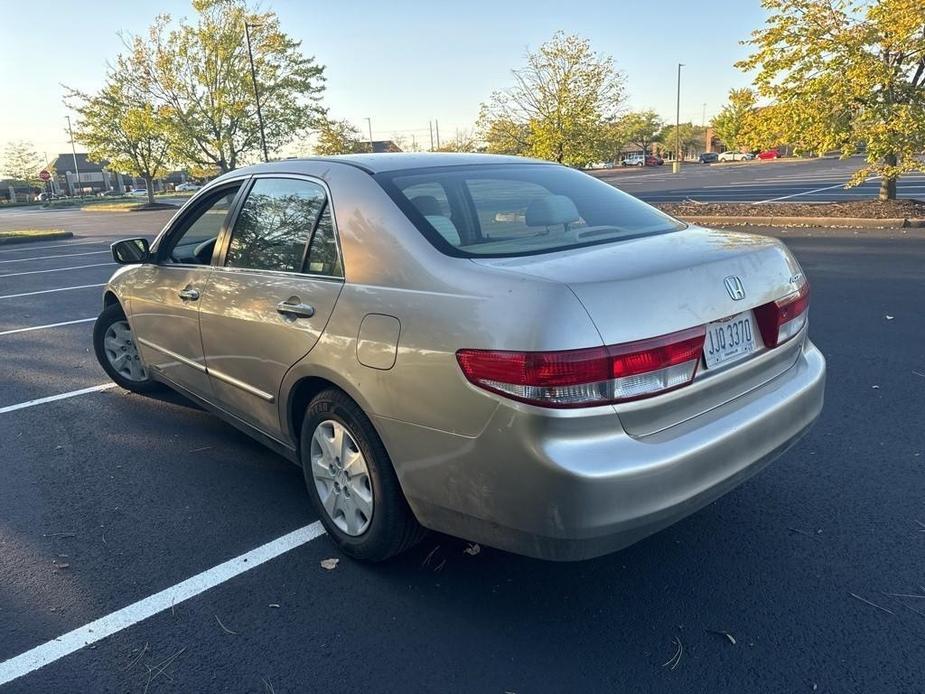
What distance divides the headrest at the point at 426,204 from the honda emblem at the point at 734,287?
1181 mm

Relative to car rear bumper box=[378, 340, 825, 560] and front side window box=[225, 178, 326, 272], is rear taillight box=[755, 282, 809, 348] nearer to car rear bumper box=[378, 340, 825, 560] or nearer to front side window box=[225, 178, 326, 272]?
car rear bumper box=[378, 340, 825, 560]

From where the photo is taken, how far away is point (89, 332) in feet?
24.8

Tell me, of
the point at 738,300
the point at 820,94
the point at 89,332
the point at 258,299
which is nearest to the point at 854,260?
the point at 820,94

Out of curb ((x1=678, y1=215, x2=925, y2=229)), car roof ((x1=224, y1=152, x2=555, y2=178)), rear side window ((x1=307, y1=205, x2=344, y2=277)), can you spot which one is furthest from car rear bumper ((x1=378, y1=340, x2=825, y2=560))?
curb ((x1=678, y1=215, x2=925, y2=229))

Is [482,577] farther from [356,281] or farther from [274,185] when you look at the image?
[274,185]

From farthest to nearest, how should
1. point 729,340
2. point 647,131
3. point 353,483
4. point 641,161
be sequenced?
1. point 647,131
2. point 641,161
3. point 353,483
4. point 729,340

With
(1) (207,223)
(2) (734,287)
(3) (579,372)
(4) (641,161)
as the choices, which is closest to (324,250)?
(3) (579,372)

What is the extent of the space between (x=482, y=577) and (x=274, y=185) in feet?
6.96

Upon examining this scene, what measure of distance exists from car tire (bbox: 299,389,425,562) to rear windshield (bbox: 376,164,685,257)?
81cm

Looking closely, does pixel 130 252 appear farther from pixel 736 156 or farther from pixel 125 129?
pixel 736 156

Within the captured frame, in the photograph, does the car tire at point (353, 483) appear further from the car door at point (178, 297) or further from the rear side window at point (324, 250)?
the car door at point (178, 297)

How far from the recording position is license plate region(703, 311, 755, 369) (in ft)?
8.06

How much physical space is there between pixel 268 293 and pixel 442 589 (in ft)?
5.05

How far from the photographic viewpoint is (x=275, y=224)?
342 cm
